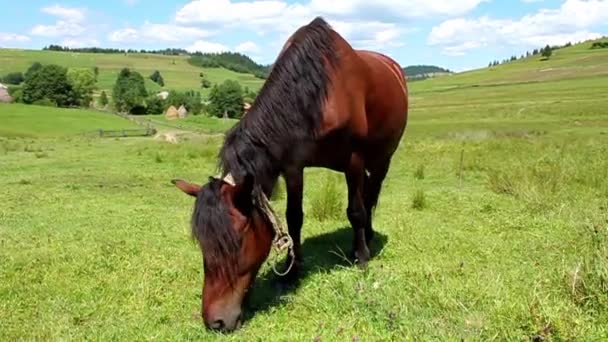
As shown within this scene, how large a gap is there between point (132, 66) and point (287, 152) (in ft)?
523

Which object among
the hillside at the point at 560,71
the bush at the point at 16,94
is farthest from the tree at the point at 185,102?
the hillside at the point at 560,71

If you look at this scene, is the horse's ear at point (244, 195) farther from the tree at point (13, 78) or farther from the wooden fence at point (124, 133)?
the tree at point (13, 78)

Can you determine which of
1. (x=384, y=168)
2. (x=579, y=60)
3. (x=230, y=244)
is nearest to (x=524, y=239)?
(x=384, y=168)

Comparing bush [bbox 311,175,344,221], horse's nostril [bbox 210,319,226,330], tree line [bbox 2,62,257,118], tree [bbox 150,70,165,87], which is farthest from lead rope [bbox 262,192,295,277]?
tree [bbox 150,70,165,87]

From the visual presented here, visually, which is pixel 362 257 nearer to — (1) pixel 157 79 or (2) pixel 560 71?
(2) pixel 560 71

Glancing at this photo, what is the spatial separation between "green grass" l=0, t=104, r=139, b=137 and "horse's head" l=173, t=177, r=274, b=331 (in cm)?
4821

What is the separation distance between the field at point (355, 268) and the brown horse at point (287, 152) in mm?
456

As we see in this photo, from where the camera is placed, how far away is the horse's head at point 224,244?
4.30 metres

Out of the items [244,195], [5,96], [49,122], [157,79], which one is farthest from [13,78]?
[244,195]

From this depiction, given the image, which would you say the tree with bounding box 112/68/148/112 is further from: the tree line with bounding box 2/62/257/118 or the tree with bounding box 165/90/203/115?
the tree with bounding box 165/90/203/115

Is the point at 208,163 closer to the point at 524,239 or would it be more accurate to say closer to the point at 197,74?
the point at 524,239

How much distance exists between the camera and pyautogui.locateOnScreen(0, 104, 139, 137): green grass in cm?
5119

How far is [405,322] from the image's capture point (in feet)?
13.6

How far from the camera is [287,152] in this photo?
5.03 m
